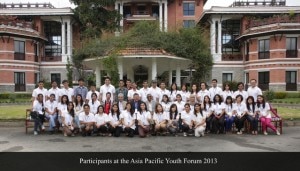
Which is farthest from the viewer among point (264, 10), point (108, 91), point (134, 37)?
point (264, 10)

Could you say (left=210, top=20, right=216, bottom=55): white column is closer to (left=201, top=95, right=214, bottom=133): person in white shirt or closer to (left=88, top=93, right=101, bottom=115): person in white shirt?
(left=201, top=95, right=214, bottom=133): person in white shirt

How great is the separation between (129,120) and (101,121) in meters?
0.94

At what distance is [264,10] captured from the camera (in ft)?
138

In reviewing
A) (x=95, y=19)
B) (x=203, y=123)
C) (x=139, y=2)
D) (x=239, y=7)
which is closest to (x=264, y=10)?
(x=239, y=7)

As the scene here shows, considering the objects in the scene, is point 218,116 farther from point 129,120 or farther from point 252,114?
Answer: point 129,120

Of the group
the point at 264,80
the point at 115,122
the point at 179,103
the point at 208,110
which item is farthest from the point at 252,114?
the point at 264,80

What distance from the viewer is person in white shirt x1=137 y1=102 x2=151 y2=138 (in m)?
11.3

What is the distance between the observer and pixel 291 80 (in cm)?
3631

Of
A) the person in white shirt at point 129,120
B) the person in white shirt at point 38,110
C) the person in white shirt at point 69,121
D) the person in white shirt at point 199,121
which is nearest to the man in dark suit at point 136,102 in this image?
the person in white shirt at point 129,120

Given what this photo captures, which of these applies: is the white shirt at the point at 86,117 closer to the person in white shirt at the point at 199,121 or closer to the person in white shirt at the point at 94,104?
the person in white shirt at the point at 94,104

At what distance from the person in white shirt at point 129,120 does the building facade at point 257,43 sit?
2764cm

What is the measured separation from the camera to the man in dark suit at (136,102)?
38.8ft
